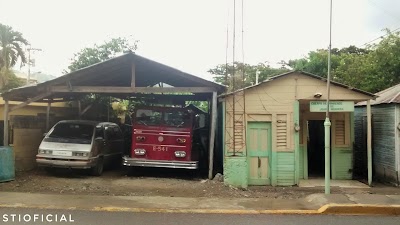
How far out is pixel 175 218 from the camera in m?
8.34

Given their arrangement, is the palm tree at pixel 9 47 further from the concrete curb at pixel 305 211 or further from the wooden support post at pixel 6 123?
the concrete curb at pixel 305 211

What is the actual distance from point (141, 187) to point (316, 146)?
7.72 m

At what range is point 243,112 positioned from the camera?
12.9 m

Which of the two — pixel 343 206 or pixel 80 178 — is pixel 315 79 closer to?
pixel 343 206

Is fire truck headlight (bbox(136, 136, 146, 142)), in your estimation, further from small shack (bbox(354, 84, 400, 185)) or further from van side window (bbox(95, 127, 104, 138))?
small shack (bbox(354, 84, 400, 185))

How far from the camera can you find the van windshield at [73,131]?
13.7 metres

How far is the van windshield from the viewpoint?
45.1ft

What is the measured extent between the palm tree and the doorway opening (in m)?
22.5

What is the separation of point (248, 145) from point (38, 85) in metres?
6.64

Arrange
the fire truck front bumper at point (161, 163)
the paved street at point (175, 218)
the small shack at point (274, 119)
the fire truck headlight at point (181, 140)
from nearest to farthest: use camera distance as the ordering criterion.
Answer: the paved street at point (175, 218), the small shack at point (274, 119), the fire truck front bumper at point (161, 163), the fire truck headlight at point (181, 140)

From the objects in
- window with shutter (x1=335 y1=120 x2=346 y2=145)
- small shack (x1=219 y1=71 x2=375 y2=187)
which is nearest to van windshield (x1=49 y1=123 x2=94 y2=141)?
small shack (x1=219 y1=71 x2=375 y2=187)

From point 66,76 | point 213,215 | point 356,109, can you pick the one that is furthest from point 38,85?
point 356,109

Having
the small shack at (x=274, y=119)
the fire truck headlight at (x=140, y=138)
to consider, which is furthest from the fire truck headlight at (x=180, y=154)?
the small shack at (x=274, y=119)

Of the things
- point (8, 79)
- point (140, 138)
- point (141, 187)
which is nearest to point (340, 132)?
point (140, 138)
